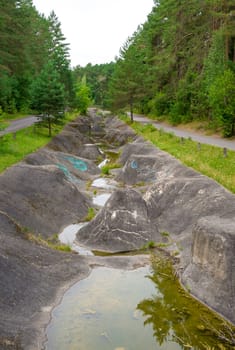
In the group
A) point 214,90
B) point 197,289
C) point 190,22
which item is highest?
point 190,22

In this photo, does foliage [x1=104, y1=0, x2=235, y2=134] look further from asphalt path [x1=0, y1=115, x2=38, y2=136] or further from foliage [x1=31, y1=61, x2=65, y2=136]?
foliage [x1=31, y1=61, x2=65, y2=136]

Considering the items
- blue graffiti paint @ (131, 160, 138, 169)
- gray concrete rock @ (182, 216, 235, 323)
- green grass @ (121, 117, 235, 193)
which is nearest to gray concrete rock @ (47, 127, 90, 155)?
green grass @ (121, 117, 235, 193)

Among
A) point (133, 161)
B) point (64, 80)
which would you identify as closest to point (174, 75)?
point (64, 80)

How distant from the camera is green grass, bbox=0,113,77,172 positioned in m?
28.5

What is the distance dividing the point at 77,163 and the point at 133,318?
25837mm

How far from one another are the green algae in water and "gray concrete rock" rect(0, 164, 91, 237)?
6132 millimetres

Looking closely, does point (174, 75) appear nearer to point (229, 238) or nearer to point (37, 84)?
point (37, 84)

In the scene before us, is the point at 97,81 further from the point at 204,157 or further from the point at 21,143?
the point at 204,157

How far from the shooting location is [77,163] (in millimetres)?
37688

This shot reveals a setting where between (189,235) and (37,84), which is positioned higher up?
(37,84)

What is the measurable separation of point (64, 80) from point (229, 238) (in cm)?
5961

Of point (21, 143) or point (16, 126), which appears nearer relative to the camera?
point (21, 143)

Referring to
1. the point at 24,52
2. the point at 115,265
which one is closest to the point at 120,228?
the point at 115,265

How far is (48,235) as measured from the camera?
66.0ft
